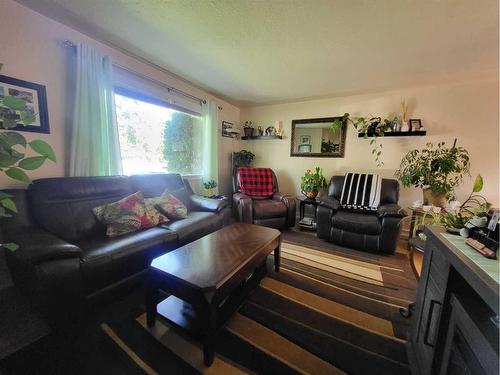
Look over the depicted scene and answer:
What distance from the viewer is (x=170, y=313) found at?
4.48ft

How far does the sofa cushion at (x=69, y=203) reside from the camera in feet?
5.24

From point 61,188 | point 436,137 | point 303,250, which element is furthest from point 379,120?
point 61,188

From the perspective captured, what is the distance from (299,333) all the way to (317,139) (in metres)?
3.05

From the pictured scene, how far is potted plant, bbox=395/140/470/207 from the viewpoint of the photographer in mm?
2484

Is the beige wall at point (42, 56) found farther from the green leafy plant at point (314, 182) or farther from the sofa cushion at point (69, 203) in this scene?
the green leafy plant at point (314, 182)

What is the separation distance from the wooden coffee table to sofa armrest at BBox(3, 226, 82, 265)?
1.66ft

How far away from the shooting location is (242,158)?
4.04 meters

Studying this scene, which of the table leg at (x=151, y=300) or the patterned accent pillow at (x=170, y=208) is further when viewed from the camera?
the patterned accent pillow at (x=170, y=208)

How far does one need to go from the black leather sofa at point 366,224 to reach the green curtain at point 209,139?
184 centimetres

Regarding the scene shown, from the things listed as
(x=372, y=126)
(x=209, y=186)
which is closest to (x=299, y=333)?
Result: (x=209, y=186)

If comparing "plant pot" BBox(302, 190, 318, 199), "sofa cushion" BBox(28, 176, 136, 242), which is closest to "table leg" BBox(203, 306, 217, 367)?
"sofa cushion" BBox(28, 176, 136, 242)

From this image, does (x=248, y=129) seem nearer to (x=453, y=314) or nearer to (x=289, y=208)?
(x=289, y=208)

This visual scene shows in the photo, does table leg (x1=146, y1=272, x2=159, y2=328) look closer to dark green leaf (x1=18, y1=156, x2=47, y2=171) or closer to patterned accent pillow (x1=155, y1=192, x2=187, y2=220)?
dark green leaf (x1=18, y1=156, x2=47, y2=171)

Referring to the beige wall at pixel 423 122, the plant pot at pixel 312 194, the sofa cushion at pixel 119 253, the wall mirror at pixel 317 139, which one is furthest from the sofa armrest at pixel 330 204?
the sofa cushion at pixel 119 253
